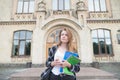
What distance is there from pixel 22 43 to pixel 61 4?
6.06 metres

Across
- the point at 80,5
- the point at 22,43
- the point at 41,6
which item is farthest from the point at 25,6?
the point at 80,5

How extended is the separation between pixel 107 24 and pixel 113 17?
3.65 ft

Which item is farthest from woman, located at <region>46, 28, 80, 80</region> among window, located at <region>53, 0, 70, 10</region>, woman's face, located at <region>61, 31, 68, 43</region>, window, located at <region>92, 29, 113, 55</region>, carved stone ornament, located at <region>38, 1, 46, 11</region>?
window, located at <region>53, 0, 70, 10</region>

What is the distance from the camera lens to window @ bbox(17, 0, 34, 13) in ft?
56.2

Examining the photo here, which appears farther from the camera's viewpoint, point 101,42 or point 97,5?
point 97,5

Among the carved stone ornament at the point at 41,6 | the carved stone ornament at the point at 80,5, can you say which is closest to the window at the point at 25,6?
the carved stone ornament at the point at 41,6

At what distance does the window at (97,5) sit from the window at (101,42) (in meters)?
2.56

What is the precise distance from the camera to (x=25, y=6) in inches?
682

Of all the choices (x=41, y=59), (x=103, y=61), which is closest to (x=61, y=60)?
(x=41, y=59)

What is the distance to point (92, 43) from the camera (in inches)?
613

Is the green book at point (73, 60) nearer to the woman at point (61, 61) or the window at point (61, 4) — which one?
the woman at point (61, 61)

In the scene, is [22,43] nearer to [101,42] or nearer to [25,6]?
[25,6]

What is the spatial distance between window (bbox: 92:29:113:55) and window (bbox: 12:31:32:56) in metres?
6.66

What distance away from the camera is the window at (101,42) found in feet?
51.0
